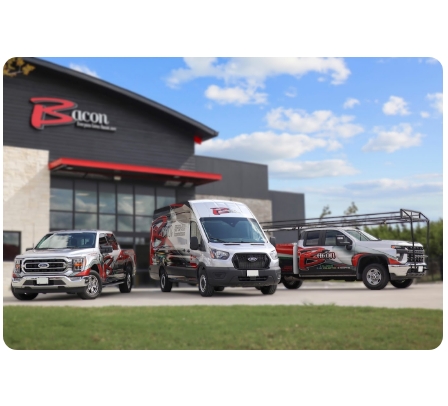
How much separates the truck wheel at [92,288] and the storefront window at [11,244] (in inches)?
347

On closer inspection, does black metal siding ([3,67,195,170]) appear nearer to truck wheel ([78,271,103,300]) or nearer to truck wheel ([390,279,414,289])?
truck wheel ([78,271,103,300])

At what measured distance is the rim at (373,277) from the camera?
16406mm

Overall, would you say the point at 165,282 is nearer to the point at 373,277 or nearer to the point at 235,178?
the point at 373,277

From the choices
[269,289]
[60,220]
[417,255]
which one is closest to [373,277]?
[417,255]

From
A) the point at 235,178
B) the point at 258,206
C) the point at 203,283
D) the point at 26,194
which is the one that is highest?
the point at 235,178

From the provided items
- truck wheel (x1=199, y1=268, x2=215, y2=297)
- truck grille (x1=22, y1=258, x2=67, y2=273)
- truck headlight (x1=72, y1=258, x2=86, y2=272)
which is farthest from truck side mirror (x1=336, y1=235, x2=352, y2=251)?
truck grille (x1=22, y1=258, x2=67, y2=273)

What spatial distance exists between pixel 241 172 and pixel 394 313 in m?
18.4

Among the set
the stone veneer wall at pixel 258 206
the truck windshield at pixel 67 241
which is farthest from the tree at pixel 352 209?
the truck windshield at pixel 67 241

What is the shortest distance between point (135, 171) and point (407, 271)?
11968mm

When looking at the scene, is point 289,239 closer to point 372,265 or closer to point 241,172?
point 372,265

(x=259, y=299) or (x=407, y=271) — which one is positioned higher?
(x=407, y=271)

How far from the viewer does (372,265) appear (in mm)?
16375

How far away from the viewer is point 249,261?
13617 mm

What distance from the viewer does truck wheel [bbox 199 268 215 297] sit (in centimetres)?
1407
